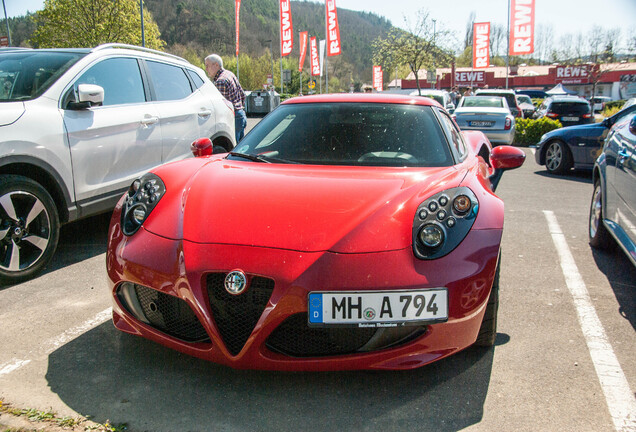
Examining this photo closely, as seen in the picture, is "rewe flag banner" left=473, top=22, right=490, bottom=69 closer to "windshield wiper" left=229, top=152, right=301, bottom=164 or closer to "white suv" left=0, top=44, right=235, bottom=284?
"white suv" left=0, top=44, right=235, bottom=284

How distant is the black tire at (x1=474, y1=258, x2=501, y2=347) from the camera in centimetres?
262

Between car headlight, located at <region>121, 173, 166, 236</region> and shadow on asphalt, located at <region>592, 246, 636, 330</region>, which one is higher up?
car headlight, located at <region>121, 173, 166, 236</region>

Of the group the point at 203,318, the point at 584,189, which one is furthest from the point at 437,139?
the point at 584,189

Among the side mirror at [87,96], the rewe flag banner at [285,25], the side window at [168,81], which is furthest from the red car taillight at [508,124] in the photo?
the rewe flag banner at [285,25]

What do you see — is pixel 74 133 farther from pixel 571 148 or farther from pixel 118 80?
pixel 571 148

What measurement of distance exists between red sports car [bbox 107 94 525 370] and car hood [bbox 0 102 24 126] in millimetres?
1409

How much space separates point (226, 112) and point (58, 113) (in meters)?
2.46

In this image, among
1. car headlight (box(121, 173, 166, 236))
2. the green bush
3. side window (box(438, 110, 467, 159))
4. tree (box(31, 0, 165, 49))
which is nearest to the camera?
car headlight (box(121, 173, 166, 236))

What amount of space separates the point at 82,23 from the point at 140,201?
35423 millimetres

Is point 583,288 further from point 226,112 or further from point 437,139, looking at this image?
point 226,112

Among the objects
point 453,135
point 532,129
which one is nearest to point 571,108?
point 532,129

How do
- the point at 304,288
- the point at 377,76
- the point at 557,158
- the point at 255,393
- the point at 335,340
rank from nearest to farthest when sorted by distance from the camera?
the point at 304,288
the point at 335,340
the point at 255,393
the point at 557,158
the point at 377,76

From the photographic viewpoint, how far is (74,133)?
424 centimetres

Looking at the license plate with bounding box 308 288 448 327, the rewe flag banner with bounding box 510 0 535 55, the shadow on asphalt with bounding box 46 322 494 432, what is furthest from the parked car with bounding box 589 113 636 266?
the rewe flag banner with bounding box 510 0 535 55
